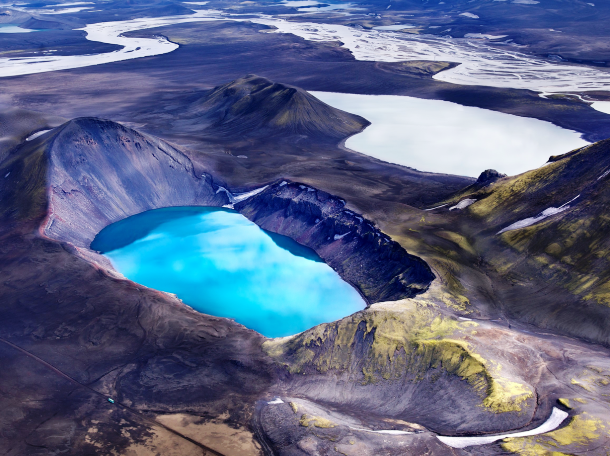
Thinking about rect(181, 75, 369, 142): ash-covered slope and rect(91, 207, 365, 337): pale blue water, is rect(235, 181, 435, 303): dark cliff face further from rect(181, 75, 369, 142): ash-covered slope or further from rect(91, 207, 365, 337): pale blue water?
rect(181, 75, 369, 142): ash-covered slope

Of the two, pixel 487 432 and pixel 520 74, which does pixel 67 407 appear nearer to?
pixel 487 432

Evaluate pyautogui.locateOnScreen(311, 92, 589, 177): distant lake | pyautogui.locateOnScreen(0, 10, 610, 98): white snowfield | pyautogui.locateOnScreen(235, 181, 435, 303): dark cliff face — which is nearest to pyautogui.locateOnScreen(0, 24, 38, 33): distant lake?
pyautogui.locateOnScreen(0, 10, 610, 98): white snowfield

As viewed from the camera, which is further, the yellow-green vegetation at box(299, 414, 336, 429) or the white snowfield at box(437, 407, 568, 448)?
the yellow-green vegetation at box(299, 414, 336, 429)

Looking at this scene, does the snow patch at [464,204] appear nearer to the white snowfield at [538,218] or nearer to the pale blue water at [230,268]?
the white snowfield at [538,218]

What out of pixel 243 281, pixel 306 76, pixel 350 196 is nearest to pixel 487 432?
pixel 243 281

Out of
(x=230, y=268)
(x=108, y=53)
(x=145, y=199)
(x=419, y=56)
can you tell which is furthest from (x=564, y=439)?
(x=108, y=53)
